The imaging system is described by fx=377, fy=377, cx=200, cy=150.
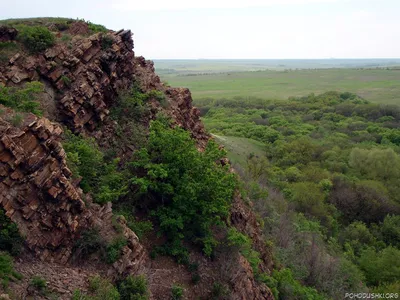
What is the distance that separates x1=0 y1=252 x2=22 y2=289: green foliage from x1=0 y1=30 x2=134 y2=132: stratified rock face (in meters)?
8.64

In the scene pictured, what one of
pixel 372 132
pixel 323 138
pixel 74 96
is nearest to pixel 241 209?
pixel 74 96

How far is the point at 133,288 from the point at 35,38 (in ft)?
47.9

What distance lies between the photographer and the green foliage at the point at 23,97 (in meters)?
16.2

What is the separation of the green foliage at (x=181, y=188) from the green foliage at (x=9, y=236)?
5.88 meters

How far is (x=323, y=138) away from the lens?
7638 cm

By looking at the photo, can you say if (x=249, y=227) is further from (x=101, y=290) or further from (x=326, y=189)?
(x=326, y=189)

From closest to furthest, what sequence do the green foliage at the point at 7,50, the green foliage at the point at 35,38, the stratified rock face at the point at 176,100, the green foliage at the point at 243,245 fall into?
the green foliage at the point at 243,245 → the green foliage at the point at 7,50 → the green foliage at the point at 35,38 → the stratified rock face at the point at 176,100

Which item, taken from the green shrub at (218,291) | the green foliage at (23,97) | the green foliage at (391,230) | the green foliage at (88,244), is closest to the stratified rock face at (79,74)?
the green foliage at (23,97)

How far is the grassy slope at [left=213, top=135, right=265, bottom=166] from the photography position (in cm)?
5759

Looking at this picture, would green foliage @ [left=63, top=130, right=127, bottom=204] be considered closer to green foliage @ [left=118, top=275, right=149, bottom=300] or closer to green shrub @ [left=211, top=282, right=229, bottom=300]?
green foliage @ [left=118, top=275, right=149, bottom=300]

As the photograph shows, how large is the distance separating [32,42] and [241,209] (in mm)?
15526

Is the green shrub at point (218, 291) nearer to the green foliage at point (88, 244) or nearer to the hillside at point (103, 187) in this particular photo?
the hillside at point (103, 187)

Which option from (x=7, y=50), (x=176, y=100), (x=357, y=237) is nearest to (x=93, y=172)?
(x=7, y=50)

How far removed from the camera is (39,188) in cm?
1416
